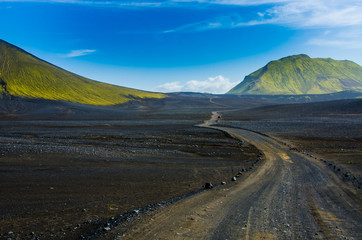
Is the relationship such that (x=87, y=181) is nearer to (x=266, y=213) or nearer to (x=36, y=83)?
(x=266, y=213)

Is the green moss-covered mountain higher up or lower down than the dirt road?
higher up

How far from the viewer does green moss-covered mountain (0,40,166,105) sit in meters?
100

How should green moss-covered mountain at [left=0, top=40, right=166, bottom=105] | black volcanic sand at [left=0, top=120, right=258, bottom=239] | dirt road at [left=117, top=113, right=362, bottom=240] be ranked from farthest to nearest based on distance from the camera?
green moss-covered mountain at [left=0, top=40, right=166, bottom=105] < black volcanic sand at [left=0, top=120, right=258, bottom=239] < dirt road at [left=117, top=113, right=362, bottom=240]

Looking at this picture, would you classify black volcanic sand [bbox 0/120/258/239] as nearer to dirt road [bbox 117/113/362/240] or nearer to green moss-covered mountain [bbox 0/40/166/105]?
dirt road [bbox 117/113/362/240]

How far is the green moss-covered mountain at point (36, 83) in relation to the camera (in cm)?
10038

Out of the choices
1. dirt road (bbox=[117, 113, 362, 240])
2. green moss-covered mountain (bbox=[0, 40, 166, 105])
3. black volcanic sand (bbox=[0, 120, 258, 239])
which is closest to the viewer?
dirt road (bbox=[117, 113, 362, 240])

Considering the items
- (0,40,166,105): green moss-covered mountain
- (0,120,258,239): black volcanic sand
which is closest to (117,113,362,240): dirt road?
(0,120,258,239): black volcanic sand

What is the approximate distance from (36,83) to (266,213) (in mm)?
127464

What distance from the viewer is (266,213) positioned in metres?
7.84

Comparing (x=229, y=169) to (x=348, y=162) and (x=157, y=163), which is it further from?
(x=348, y=162)

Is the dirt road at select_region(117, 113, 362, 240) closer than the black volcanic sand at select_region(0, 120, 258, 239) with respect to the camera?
Yes

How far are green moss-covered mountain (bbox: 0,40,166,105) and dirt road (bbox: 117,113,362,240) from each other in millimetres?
102667

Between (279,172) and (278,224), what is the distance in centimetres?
720

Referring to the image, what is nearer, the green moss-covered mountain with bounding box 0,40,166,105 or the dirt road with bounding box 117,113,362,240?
the dirt road with bounding box 117,113,362,240
